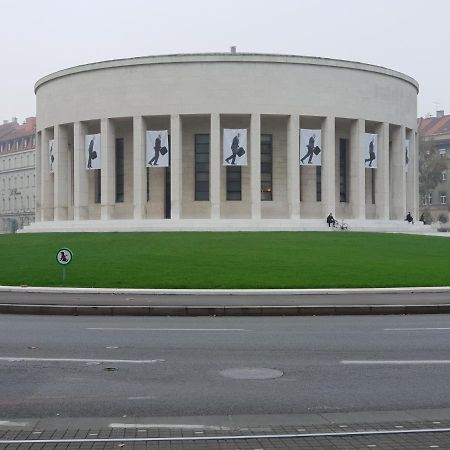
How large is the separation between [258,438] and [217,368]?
3662 millimetres

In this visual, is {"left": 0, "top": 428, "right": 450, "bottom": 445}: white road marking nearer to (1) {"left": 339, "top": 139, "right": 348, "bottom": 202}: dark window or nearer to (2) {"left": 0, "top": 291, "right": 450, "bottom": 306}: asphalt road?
(2) {"left": 0, "top": 291, "right": 450, "bottom": 306}: asphalt road

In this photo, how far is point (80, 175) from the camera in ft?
202

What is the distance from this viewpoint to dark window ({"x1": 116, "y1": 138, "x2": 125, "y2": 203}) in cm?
6291

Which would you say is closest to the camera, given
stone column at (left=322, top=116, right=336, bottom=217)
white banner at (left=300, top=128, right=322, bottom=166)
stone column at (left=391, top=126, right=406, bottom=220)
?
white banner at (left=300, top=128, right=322, bottom=166)

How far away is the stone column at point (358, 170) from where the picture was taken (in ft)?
197

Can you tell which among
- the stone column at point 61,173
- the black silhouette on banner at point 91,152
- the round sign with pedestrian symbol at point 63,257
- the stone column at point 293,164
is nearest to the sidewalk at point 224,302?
the round sign with pedestrian symbol at point 63,257

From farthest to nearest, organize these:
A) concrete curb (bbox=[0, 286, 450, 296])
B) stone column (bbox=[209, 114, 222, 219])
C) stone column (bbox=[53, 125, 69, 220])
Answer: stone column (bbox=[53, 125, 69, 220]) → stone column (bbox=[209, 114, 222, 219]) → concrete curb (bbox=[0, 286, 450, 296])

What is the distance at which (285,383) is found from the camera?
9.23 m

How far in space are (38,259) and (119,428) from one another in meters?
28.4

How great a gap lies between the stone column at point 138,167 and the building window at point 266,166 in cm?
964

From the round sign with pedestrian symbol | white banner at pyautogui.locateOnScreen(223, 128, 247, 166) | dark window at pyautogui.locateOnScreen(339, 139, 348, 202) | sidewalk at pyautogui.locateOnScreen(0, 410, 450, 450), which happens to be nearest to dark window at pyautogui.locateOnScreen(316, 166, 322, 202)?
dark window at pyautogui.locateOnScreen(339, 139, 348, 202)

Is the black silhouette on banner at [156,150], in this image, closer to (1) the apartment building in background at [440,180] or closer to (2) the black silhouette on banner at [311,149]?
(2) the black silhouette on banner at [311,149]

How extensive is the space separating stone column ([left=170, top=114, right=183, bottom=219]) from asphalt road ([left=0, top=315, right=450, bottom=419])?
40858 mm

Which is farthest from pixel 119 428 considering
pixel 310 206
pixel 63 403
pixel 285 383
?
pixel 310 206
